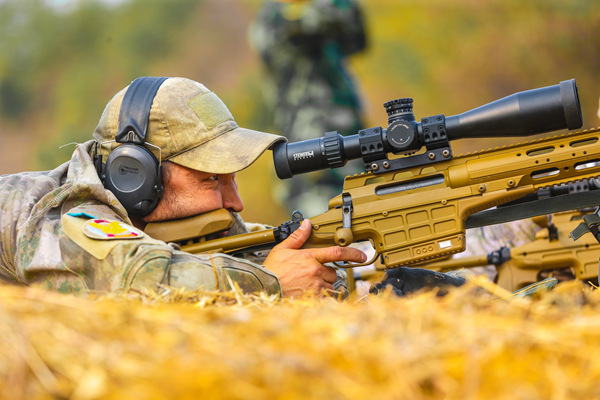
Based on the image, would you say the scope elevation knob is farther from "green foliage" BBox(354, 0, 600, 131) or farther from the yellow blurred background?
"green foliage" BBox(354, 0, 600, 131)

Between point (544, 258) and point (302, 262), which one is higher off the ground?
point (302, 262)

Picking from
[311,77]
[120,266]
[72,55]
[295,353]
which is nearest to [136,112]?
[120,266]

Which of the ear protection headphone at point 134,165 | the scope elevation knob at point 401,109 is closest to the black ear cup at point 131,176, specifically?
the ear protection headphone at point 134,165

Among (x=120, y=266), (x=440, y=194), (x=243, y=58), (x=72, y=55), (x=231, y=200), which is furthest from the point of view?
(x=72, y=55)

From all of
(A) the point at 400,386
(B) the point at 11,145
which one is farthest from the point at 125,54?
(A) the point at 400,386

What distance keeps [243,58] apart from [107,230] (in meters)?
9.03

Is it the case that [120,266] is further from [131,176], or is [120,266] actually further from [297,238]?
[297,238]

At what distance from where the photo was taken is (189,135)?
13.5 feet

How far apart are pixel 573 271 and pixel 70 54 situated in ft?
31.7

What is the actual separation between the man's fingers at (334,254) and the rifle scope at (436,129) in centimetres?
46

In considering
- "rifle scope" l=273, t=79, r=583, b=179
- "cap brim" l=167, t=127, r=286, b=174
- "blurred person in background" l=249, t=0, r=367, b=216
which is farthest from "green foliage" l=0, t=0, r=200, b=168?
"rifle scope" l=273, t=79, r=583, b=179

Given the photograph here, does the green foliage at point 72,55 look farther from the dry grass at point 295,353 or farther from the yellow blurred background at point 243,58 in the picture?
the dry grass at point 295,353

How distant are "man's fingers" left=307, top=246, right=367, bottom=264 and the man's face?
0.67 metres

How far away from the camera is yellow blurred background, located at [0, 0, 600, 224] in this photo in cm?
1127
